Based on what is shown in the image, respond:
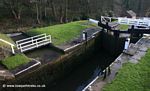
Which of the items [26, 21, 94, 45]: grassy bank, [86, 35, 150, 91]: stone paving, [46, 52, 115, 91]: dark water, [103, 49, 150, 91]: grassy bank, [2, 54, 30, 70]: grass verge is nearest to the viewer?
Answer: [103, 49, 150, 91]: grassy bank

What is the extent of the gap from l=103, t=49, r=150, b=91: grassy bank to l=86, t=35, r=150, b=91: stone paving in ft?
1.06

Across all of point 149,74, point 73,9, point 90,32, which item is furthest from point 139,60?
point 73,9

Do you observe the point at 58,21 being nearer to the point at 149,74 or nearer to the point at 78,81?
the point at 78,81

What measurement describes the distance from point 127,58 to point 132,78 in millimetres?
2797

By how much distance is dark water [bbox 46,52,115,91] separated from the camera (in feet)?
46.2

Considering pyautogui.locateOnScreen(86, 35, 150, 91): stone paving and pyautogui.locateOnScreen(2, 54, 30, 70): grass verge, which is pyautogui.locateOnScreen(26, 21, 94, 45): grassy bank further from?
pyautogui.locateOnScreen(86, 35, 150, 91): stone paving

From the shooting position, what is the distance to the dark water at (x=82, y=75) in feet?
46.2

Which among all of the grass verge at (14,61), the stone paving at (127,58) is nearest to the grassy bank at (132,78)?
the stone paving at (127,58)

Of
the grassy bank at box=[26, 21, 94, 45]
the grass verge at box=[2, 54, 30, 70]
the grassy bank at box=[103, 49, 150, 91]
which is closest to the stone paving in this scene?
the grassy bank at box=[103, 49, 150, 91]

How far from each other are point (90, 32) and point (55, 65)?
6776 mm

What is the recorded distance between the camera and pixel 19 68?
12008 mm

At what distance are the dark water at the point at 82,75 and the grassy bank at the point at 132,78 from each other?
399cm

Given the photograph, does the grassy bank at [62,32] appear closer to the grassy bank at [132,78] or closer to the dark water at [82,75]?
the dark water at [82,75]

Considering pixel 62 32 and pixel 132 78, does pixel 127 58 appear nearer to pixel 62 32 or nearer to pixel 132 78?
pixel 132 78
